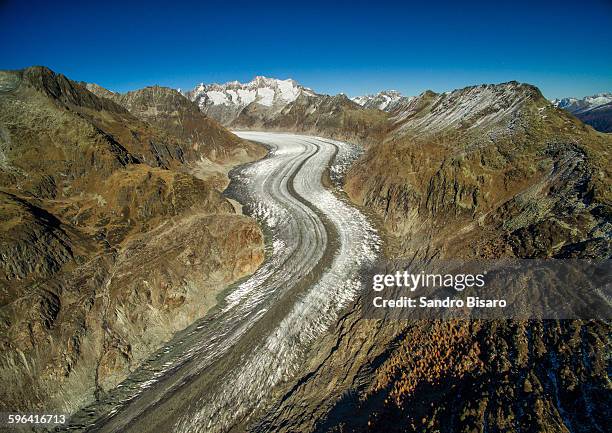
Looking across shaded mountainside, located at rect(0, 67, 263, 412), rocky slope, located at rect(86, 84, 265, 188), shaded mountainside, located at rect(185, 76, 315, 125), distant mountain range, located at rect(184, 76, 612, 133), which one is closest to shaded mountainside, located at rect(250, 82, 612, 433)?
shaded mountainside, located at rect(0, 67, 263, 412)

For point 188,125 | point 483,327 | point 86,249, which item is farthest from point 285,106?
point 483,327

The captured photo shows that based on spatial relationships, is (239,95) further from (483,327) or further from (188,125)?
(483,327)

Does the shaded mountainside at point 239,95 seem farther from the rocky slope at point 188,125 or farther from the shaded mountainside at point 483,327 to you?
the shaded mountainside at point 483,327

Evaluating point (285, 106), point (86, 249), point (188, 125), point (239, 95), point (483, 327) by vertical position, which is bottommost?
point (483, 327)

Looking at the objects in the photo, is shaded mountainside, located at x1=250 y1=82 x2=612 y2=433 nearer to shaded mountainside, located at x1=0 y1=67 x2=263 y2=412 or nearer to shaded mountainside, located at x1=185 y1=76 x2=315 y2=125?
shaded mountainside, located at x1=0 y1=67 x2=263 y2=412

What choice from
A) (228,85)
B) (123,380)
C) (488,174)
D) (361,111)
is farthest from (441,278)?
(228,85)

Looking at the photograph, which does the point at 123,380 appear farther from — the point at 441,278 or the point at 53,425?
the point at 441,278
